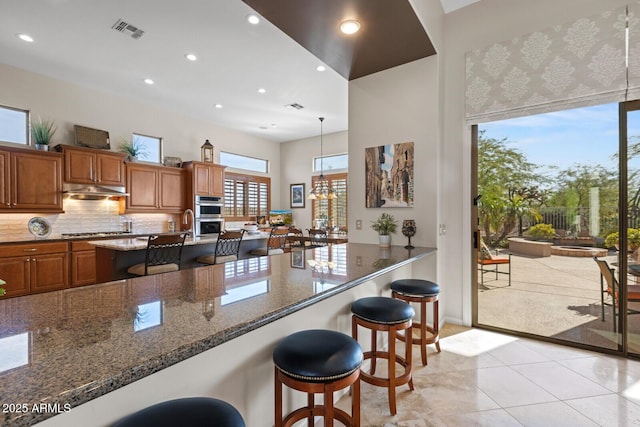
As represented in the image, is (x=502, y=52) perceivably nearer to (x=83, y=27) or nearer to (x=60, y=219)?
(x=83, y=27)

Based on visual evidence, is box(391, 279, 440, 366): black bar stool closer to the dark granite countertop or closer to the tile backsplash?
the dark granite countertop

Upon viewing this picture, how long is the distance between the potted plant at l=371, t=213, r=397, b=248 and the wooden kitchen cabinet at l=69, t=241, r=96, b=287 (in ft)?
14.8

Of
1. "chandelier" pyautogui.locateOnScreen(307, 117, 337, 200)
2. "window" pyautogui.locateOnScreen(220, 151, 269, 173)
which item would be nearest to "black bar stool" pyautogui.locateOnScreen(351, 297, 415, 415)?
"chandelier" pyautogui.locateOnScreen(307, 117, 337, 200)

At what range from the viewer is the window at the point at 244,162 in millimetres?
7480

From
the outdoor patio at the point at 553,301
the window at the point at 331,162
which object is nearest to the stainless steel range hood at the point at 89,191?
the window at the point at 331,162

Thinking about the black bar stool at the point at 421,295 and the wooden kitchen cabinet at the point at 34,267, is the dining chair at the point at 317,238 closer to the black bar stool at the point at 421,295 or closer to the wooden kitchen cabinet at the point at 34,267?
the black bar stool at the point at 421,295

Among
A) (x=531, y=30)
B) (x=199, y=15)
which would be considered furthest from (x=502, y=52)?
(x=199, y=15)

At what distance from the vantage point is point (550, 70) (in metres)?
2.69

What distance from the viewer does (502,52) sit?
2936mm

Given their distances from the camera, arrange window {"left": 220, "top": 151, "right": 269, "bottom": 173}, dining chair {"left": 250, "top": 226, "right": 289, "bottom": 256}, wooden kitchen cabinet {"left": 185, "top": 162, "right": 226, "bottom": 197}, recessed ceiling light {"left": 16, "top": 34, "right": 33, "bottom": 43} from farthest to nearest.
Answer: window {"left": 220, "top": 151, "right": 269, "bottom": 173} < wooden kitchen cabinet {"left": 185, "top": 162, "right": 226, "bottom": 197} < dining chair {"left": 250, "top": 226, "right": 289, "bottom": 256} < recessed ceiling light {"left": 16, "top": 34, "right": 33, "bottom": 43}

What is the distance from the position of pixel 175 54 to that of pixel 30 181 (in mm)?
2857

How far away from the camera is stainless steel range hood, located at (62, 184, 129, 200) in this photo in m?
4.54

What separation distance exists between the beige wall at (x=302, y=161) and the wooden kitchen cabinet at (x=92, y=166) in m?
4.42

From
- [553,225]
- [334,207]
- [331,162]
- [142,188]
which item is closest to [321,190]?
[334,207]
